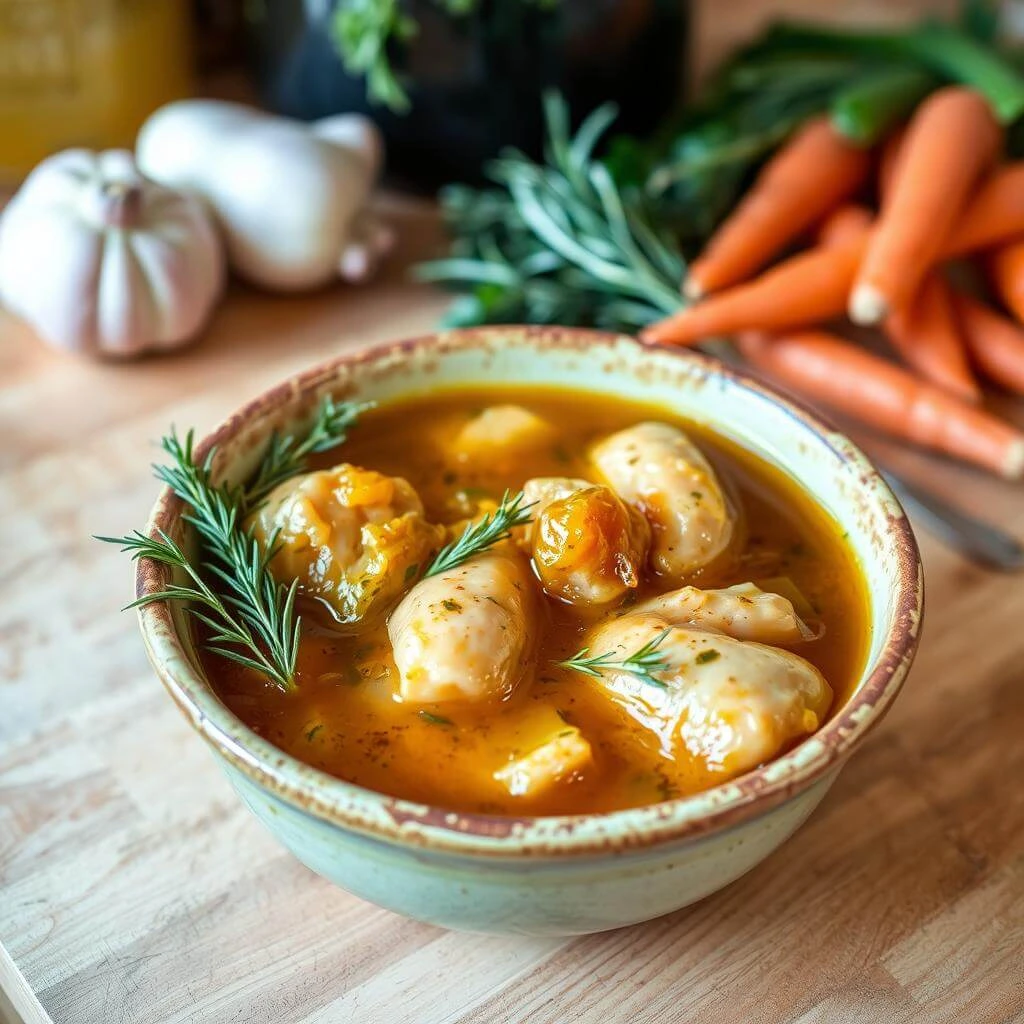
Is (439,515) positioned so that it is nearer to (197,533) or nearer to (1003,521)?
(197,533)

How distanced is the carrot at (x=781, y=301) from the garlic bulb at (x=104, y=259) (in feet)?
2.84

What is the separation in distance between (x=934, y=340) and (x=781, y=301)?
294mm

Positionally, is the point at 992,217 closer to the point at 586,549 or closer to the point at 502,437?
the point at 502,437

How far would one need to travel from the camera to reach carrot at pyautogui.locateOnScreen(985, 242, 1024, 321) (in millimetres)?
2455

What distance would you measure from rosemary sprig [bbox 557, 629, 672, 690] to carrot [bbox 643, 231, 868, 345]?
1088 millimetres

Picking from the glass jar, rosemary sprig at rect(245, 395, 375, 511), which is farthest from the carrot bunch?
rosemary sprig at rect(245, 395, 375, 511)

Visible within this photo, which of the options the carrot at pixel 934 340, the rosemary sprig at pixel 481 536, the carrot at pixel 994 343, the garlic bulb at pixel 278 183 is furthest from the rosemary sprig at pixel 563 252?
the rosemary sprig at pixel 481 536

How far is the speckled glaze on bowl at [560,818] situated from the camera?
3.69 feet

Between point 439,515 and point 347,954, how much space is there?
539 millimetres

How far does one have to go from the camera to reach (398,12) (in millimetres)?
2443

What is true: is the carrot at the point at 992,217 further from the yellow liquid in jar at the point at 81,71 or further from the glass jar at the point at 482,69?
the yellow liquid in jar at the point at 81,71

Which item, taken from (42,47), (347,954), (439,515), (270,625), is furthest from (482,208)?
(347,954)

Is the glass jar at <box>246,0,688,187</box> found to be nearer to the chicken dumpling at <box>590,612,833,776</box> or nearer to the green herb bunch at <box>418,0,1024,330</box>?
the green herb bunch at <box>418,0,1024,330</box>

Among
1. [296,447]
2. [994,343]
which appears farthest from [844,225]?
[296,447]
